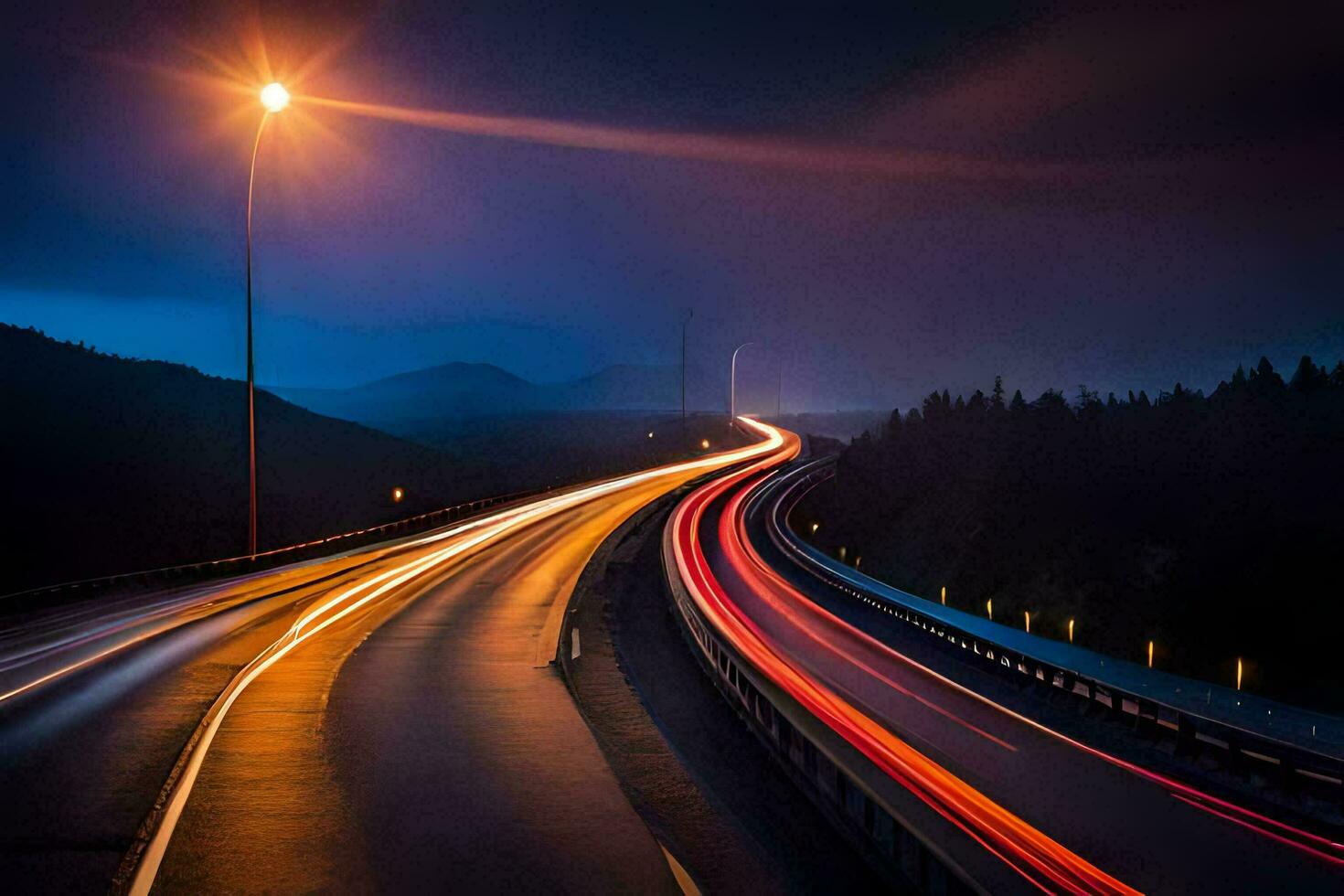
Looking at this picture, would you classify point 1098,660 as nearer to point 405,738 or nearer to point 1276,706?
point 1276,706

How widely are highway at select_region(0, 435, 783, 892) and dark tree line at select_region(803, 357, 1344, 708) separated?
23.9 meters

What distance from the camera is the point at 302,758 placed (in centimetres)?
1139

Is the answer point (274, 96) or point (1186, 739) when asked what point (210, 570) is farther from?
point (1186, 739)

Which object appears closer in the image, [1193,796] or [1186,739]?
[1193,796]

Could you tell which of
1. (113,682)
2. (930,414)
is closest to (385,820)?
(113,682)

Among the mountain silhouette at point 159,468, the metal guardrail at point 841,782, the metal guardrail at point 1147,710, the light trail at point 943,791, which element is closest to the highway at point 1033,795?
the light trail at point 943,791

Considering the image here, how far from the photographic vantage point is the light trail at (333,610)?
8.57 meters

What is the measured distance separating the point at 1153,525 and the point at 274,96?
40.3 m

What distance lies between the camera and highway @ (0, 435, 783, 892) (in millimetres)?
8055

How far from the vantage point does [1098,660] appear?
2725 cm

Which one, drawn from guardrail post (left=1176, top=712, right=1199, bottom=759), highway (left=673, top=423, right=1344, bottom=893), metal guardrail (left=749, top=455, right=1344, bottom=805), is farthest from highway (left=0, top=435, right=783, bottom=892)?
guardrail post (left=1176, top=712, right=1199, bottom=759)

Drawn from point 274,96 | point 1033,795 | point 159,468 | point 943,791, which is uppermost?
point 274,96

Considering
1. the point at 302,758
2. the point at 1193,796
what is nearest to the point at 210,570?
the point at 302,758

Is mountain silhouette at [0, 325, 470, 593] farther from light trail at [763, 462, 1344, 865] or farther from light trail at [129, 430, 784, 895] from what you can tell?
light trail at [763, 462, 1344, 865]
